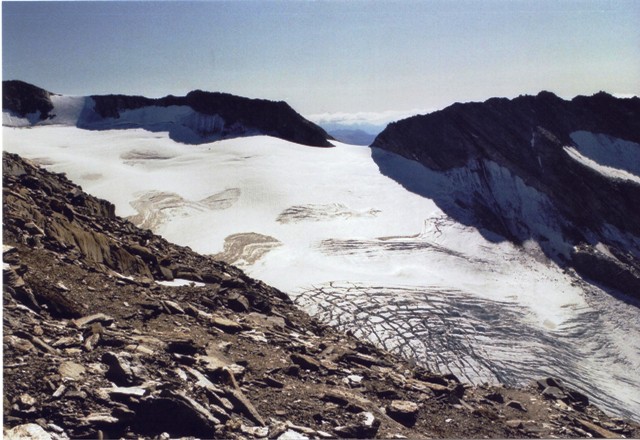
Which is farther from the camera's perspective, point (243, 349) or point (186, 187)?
point (186, 187)

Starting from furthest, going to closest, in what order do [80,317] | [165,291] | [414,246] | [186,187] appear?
[186,187] < [414,246] < [165,291] < [80,317]

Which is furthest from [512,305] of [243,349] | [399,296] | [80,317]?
[80,317]

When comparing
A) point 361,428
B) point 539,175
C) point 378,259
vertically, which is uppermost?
point 539,175

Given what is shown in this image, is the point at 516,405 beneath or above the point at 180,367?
beneath

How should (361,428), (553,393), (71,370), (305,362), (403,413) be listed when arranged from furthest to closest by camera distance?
1. (553,393)
2. (305,362)
3. (403,413)
4. (361,428)
5. (71,370)

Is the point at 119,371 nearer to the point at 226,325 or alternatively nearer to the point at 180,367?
the point at 180,367

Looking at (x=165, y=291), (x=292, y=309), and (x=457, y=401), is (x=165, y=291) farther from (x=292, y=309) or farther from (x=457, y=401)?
(x=457, y=401)

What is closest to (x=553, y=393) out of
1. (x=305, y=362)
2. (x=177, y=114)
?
(x=305, y=362)

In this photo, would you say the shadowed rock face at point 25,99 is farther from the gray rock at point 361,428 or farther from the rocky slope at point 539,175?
the gray rock at point 361,428

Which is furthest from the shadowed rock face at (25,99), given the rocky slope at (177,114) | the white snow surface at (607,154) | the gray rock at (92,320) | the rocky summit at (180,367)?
the gray rock at (92,320)
